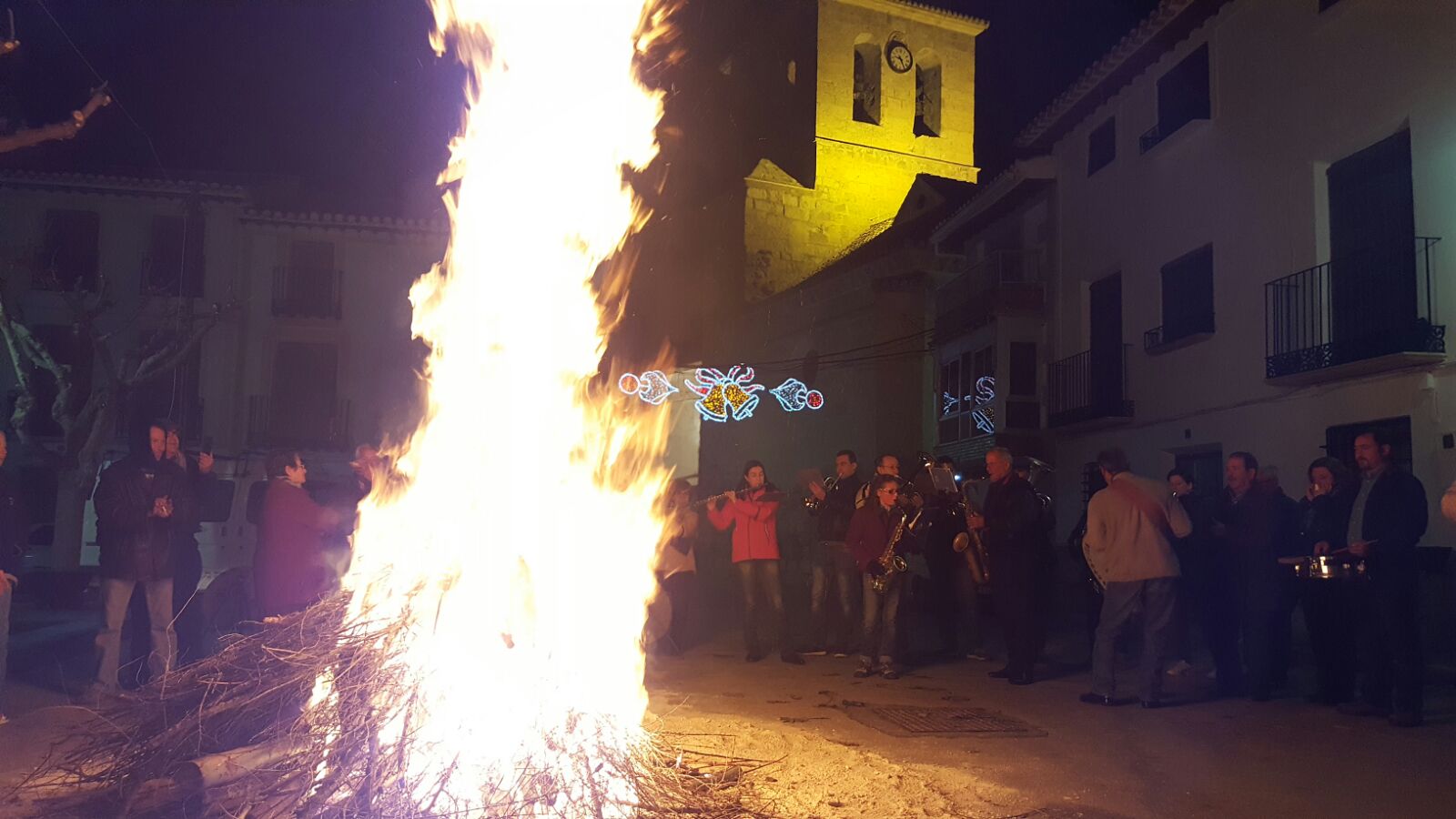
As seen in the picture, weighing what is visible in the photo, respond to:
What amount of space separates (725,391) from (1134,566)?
76.9 feet

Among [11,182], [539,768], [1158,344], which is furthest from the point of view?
[11,182]

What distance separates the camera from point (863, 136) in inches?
1468

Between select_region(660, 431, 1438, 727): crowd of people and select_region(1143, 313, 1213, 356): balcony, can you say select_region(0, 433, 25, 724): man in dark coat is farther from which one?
select_region(1143, 313, 1213, 356): balcony

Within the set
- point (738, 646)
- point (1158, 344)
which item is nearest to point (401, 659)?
point (738, 646)

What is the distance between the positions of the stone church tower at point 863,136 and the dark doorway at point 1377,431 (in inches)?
962

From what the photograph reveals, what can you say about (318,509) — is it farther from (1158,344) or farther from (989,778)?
(1158,344)

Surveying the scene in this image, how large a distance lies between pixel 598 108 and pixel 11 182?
27248 mm

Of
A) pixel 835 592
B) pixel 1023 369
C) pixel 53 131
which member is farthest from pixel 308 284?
pixel 835 592

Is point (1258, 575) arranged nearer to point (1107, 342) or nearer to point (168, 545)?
point (168, 545)

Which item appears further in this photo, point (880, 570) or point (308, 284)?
point (308, 284)

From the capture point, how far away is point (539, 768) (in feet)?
15.2

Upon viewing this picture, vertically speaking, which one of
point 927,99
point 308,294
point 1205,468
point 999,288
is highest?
point 927,99

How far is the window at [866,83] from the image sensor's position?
37812mm

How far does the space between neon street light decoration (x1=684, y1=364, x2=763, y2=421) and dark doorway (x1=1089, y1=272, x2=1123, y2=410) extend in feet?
37.7
